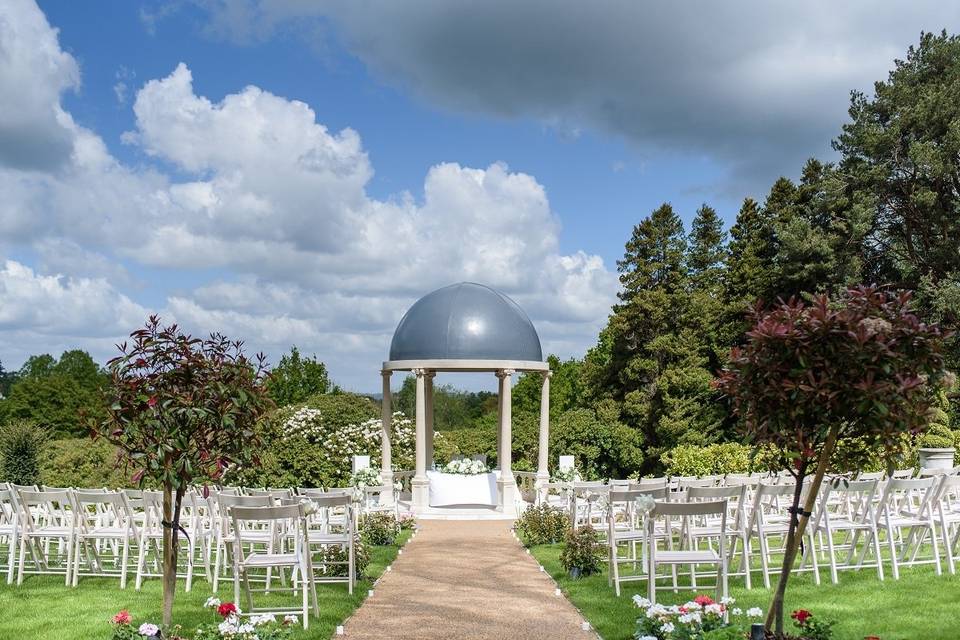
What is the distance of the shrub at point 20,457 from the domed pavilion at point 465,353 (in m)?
8.66

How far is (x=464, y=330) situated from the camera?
68.3 feet

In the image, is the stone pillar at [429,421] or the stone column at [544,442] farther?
the stone pillar at [429,421]

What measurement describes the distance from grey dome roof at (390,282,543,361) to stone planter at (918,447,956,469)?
8317 millimetres

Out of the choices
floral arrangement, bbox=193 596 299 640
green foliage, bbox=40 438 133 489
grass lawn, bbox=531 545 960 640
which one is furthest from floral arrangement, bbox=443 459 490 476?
floral arrangement, bbox=193 596 299 640

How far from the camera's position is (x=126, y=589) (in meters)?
10.6

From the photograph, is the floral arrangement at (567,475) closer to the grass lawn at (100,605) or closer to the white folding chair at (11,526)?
the grass lawn at (100,605)

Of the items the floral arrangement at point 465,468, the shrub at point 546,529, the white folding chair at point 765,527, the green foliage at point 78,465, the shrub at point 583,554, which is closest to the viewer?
the white folding chair at point 765,527

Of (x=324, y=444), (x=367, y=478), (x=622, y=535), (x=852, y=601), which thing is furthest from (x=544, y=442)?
(x=852, y=601)

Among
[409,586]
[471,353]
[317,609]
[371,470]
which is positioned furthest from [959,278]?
[317,609]

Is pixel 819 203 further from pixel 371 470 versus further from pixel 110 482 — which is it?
pixel 110 482

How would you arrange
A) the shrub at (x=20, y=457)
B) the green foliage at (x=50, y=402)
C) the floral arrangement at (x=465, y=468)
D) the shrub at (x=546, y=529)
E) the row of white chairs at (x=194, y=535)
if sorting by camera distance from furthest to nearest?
the green foliage at (x=50, y=402) < the shrub at (x=20, y=457) < the floral arrangement at (x=465, y=468) < the shrub at (x=546, y=529) < the row of white chairs at (x=194, y=535)

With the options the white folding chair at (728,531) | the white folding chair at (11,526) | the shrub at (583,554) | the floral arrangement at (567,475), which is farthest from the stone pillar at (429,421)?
the white folding chair at (728,531)

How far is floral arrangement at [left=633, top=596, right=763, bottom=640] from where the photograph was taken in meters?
6.39

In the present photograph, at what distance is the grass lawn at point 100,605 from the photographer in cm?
834
